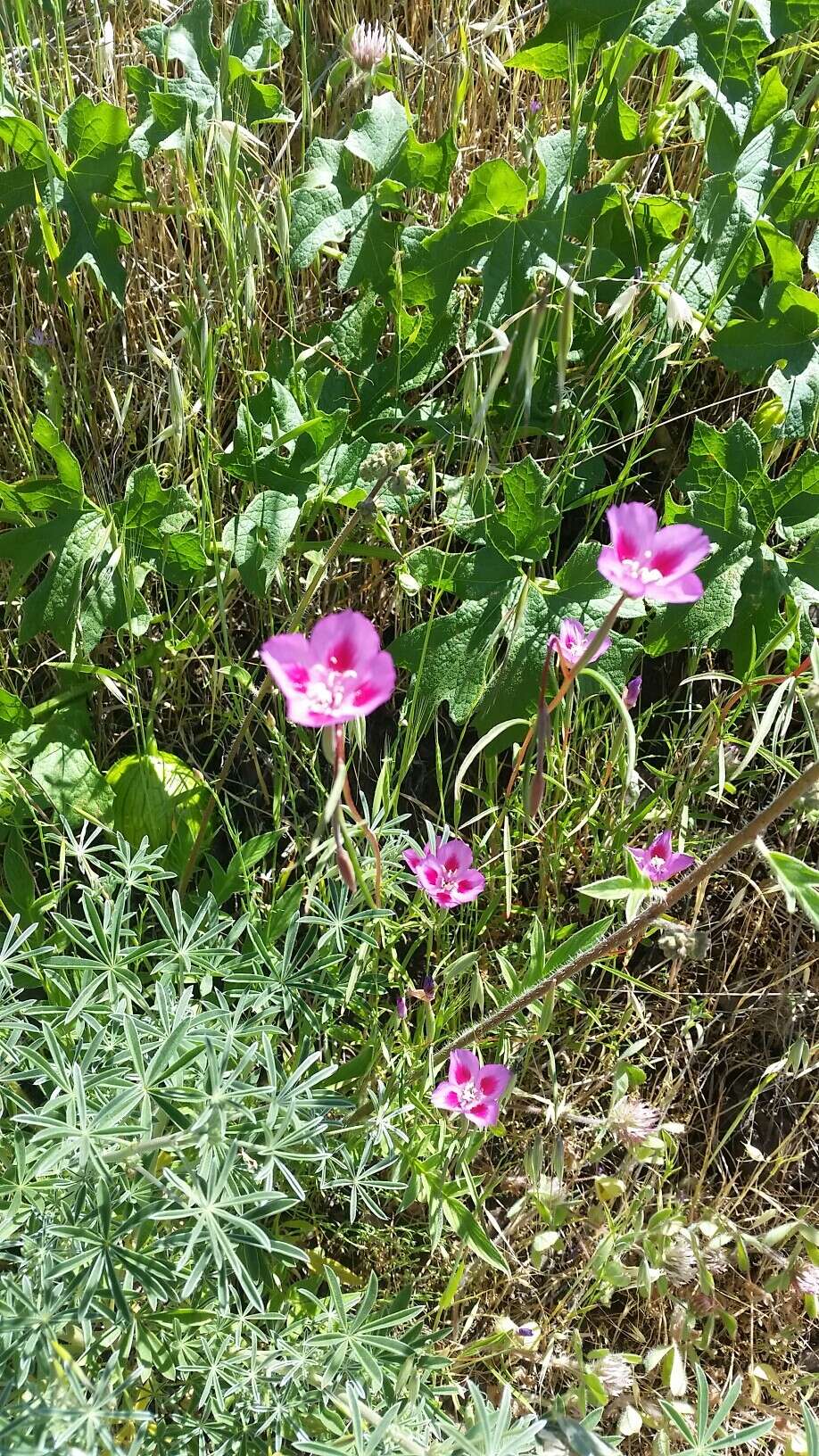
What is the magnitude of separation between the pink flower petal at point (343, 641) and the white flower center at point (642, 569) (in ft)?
0.82

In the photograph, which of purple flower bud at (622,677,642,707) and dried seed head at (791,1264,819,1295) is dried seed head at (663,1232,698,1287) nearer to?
dried seed head at (791,1264,819,1295)

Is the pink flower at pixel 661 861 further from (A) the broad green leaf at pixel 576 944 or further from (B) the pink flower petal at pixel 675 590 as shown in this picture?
(B) the pink flower petal at pixel 675 590

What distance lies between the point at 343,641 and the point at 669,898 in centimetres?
43

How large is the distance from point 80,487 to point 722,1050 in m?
1.34

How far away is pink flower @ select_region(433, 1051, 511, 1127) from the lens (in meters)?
1.44

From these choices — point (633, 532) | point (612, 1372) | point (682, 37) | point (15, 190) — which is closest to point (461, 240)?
point (682, 37)

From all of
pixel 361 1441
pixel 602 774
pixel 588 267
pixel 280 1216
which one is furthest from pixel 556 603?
pixel 361 1441

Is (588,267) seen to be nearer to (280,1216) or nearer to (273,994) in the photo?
(273,994)

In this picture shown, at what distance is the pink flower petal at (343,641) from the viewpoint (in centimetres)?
111

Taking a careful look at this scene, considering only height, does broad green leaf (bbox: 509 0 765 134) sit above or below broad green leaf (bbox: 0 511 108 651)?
above

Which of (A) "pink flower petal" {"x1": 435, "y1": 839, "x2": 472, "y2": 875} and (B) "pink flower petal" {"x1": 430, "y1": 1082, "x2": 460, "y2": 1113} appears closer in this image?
(B) "pink flower petal" {"x1": 430, "y1": 1082, "x2": 460, "y2": 1113}

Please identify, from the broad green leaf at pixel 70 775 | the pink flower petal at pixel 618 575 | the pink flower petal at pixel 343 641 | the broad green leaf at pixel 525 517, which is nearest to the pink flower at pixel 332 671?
the pink flower petal at pixel 343 641

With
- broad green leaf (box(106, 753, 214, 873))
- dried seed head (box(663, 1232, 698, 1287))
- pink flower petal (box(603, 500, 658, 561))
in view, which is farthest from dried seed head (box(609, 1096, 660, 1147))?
pink flower petal (box(603, 500, 658, 561))

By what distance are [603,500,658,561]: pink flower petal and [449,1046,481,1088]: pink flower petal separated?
2.17 feet
